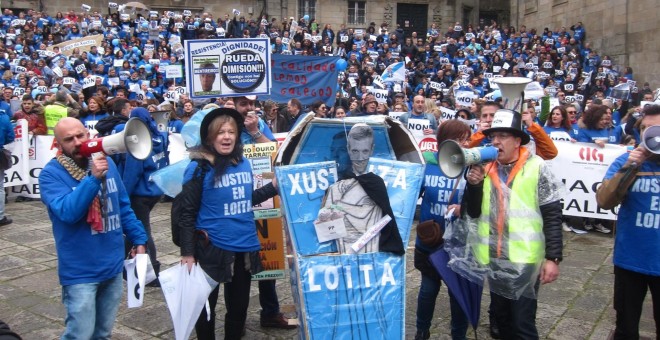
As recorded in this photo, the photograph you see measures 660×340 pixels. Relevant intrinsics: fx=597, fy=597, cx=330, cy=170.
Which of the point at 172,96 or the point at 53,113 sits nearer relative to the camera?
the point at 53,113

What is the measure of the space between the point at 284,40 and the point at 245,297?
1809 centimetres

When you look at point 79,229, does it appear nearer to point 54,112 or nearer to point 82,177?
point 82,177

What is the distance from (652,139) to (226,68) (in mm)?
3932

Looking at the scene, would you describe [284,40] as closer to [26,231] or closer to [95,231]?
[26,231]

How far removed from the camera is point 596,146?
8.65m

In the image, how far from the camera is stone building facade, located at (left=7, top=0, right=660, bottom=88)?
2061cm

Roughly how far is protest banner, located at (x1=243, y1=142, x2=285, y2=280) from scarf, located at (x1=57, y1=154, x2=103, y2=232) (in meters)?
1.72

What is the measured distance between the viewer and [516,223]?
367 cm

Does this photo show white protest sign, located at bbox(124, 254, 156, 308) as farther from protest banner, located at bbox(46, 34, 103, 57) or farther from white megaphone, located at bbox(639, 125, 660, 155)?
protest banner, located at bbox(46, 34, 103, 57)

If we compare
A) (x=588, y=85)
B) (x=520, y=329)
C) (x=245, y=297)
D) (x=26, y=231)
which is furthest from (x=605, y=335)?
(x=588, y=85)

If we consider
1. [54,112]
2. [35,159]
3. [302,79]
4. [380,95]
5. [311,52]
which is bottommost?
[35,159]

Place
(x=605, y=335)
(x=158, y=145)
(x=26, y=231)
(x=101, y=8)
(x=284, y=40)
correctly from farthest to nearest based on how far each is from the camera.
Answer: (x=101, y=8)
(x=284, y=40)
(x=26, y=231)
(x=158, y=145)
(x=605, y=335)

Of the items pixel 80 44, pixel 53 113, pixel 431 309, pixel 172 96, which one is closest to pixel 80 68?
pixel 80 44

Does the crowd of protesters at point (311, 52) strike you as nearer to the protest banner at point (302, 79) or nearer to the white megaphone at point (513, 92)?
the protest banner at point (302, 79)
